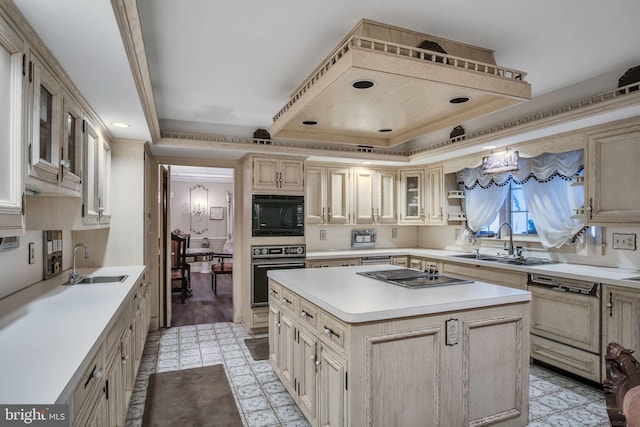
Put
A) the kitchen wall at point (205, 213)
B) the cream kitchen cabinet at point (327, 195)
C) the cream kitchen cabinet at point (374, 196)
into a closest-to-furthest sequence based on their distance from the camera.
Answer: the cream kitchen cabinet at point (327, 195)
the cream kitchen cabinet at point (374, 196)
the kitchen wall at point (205, 213)

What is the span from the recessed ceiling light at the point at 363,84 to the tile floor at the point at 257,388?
2189mm

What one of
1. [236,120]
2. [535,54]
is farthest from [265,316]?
[535,54]

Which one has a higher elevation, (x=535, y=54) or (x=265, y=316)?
(x=535, y=54)

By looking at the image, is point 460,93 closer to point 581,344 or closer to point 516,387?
point 516,387

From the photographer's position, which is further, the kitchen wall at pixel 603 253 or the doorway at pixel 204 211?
the doorway at pixel 204 211

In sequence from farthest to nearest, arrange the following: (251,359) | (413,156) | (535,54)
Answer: (413,156), (251,359), (535,54)

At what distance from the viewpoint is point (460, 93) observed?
87.1 inches

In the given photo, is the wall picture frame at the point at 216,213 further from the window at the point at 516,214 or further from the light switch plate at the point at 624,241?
the light switch plate at the point at 624,241

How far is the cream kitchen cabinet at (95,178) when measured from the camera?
2500 mm

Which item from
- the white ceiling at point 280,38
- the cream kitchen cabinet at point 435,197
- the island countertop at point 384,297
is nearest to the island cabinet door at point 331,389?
the island countertop at point 384,297

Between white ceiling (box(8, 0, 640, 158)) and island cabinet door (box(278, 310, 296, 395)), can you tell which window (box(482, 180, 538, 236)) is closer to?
white ceiling (box(8, 0, 640, 158))

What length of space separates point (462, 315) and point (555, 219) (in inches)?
92.7

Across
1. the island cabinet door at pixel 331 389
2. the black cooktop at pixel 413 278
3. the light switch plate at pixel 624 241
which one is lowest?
the island cabinet door at pixel 331 389

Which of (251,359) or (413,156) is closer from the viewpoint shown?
(251,359)
